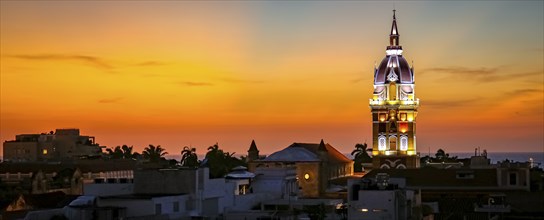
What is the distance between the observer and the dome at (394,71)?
158125 millimetres

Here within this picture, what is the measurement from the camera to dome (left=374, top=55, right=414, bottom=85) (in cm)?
15812

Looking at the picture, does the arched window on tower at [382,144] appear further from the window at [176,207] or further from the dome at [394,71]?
the window at [176,207]

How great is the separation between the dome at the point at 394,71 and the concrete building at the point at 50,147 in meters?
57.9

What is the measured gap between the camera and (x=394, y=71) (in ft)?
520

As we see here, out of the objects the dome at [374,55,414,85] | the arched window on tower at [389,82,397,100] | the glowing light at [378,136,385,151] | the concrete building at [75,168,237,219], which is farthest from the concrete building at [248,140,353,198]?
the concrete building at [75,168,237,219]

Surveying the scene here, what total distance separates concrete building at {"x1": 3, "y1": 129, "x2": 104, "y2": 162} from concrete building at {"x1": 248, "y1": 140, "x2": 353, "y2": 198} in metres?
54.8

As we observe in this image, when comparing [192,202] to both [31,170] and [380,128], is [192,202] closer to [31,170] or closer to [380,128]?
[31,170]

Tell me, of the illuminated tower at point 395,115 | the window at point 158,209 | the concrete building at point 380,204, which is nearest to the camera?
the window at point 158,209

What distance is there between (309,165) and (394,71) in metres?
33.5

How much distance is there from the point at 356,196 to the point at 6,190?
182ft

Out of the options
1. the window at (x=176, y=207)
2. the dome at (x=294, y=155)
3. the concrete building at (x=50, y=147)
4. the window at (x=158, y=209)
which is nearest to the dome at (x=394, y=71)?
the dome at (x=294, y=155)

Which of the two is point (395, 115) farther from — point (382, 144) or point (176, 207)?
point (176, 207)

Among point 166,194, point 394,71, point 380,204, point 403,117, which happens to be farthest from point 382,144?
point 380,204

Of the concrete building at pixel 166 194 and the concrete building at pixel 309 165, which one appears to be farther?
the concrete building at pixel 309 165
